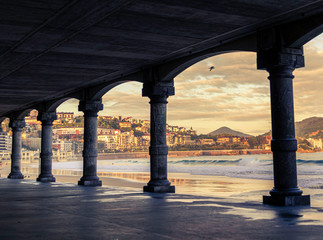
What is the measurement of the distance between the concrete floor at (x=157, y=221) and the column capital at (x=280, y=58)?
323 centimetres

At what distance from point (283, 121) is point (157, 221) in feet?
14.3

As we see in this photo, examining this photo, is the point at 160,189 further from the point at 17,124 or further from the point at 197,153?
the point at 197,153

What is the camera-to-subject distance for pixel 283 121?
9.80 m

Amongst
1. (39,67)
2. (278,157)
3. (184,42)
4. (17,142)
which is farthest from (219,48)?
(17,142)

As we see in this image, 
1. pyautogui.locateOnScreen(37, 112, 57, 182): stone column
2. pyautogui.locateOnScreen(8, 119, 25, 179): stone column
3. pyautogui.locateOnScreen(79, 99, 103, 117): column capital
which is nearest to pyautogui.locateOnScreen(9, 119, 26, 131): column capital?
pyautogui.locateOnScreen(8, 119, 25, 179): stone column

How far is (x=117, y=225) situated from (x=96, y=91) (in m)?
11.5

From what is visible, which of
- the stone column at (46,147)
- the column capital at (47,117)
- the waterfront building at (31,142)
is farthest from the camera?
the waterfront building at (31,142)

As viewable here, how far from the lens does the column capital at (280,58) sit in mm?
9703

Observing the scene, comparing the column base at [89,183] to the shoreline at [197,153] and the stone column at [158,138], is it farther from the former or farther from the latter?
the shoreline at [197,153]

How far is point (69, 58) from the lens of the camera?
497 inches

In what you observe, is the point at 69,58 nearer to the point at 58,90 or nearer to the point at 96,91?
the point at 96,91

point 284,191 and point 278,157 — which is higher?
point 278,157

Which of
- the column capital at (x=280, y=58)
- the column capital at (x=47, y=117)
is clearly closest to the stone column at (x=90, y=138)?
the column capital at (x=47, y=117)

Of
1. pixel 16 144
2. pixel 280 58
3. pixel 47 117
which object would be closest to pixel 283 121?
pixel 280 58
